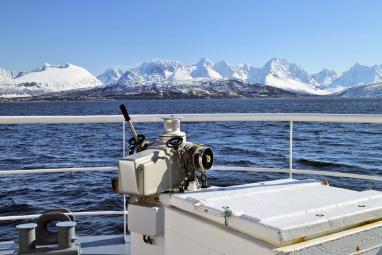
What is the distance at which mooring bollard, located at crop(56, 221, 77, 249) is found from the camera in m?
2.24

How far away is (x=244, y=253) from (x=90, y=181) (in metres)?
12.4

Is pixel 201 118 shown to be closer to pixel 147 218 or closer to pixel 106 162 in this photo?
pixel 147 218

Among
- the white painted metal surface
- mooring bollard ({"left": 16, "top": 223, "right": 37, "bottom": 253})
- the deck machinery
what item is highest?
the deck machinery

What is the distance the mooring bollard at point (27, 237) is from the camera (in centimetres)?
223

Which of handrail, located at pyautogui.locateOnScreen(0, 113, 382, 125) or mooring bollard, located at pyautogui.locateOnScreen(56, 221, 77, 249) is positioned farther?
handrail, located at pyautogui.locateOnScreen(0, 113, 382, 125)

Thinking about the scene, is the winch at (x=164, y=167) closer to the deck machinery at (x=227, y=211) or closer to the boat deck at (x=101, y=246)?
the deck machinery at (x=227, y=211)

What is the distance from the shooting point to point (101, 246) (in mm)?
3062

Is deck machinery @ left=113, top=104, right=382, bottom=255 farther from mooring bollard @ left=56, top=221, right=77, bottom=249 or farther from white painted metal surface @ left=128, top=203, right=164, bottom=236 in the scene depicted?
mooring bollard @ left=56, top=221, right=77, bottom=249

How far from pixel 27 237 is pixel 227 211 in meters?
1.22

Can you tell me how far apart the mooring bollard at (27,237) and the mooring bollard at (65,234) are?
0.12m

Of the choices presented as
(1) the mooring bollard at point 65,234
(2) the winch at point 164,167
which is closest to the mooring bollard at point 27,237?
(1) the mooring bollard at point 65,234

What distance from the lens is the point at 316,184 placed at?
183 cm

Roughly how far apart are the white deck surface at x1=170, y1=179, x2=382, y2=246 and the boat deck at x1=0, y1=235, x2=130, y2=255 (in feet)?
4.61

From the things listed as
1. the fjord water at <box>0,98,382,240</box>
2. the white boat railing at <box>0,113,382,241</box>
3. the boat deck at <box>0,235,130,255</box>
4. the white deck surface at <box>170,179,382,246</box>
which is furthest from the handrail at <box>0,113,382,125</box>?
the fjord water at <box>0,98,382,240</box>
